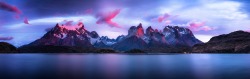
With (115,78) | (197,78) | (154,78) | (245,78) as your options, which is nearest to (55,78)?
(115,78)

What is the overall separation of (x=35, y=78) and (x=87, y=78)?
11884 mm

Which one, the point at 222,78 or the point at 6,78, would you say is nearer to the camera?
the point at 6,78

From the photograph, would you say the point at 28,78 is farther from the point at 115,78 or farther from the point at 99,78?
the point at 115,78

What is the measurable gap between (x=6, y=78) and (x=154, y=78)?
3434 centimetres

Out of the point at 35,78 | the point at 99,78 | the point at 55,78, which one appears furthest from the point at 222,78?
A: the point at 35,78

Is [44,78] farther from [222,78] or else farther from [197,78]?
[222,78]

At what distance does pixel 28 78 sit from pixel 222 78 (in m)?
46.3

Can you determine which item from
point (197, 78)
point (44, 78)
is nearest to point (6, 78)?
point (44, 78)

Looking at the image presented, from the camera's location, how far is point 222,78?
207ft

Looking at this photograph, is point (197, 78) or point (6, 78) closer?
point (6, 78)

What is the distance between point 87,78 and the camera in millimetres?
60969

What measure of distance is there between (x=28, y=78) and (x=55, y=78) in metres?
6.18

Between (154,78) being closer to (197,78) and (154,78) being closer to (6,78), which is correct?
(197,78)

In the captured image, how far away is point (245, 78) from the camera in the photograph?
61406 mm
